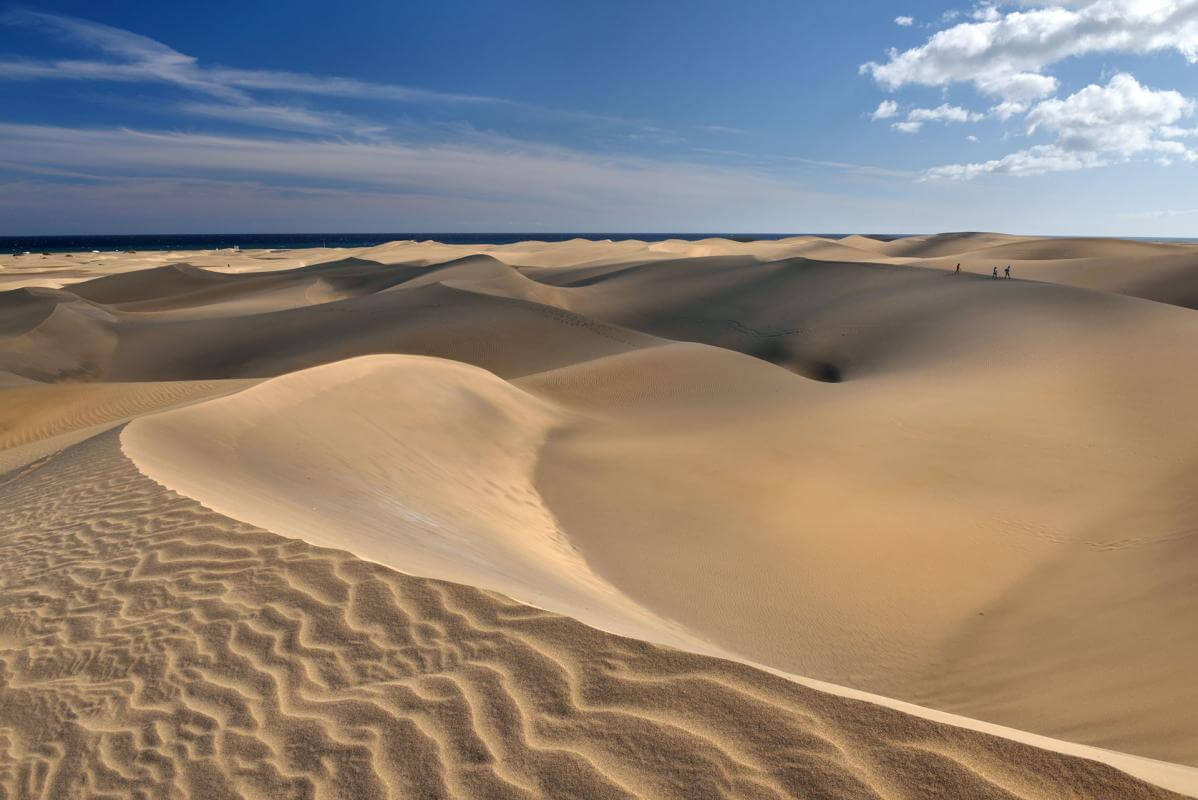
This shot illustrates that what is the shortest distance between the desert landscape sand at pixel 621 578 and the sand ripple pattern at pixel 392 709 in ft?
0.05

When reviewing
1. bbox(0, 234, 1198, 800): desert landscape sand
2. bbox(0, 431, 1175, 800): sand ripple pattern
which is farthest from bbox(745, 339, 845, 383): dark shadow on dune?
bbox(0, 431, 1175, 800): sand ripple pattern

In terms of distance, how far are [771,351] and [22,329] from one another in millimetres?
25438

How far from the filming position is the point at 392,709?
10.3 feet

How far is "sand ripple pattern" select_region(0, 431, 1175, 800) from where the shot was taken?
2645 mm

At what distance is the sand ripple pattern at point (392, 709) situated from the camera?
264 centimetres

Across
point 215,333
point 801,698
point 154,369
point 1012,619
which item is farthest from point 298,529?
point 215,333

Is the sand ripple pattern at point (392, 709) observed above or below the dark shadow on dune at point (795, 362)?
above

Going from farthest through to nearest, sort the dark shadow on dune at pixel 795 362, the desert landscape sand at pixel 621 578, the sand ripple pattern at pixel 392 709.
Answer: the dark shadow on dune at pixel 795 362, the desert landscape sand at pixel 621 578, the sand ripple pattern at pixel 392 709

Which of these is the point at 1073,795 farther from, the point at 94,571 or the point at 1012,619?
the point at 94,571

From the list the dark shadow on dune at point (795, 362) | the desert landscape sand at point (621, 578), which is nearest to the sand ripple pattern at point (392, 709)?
the desert landscape sand at point (621, 578)

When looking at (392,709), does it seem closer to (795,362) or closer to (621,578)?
(621,578)

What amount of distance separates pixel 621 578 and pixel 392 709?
13.1 ft

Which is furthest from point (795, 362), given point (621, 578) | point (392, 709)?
point (392, 709)

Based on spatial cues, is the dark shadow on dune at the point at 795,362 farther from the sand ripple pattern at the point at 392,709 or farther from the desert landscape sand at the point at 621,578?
the sand ripple pattern at the point at 392,709
